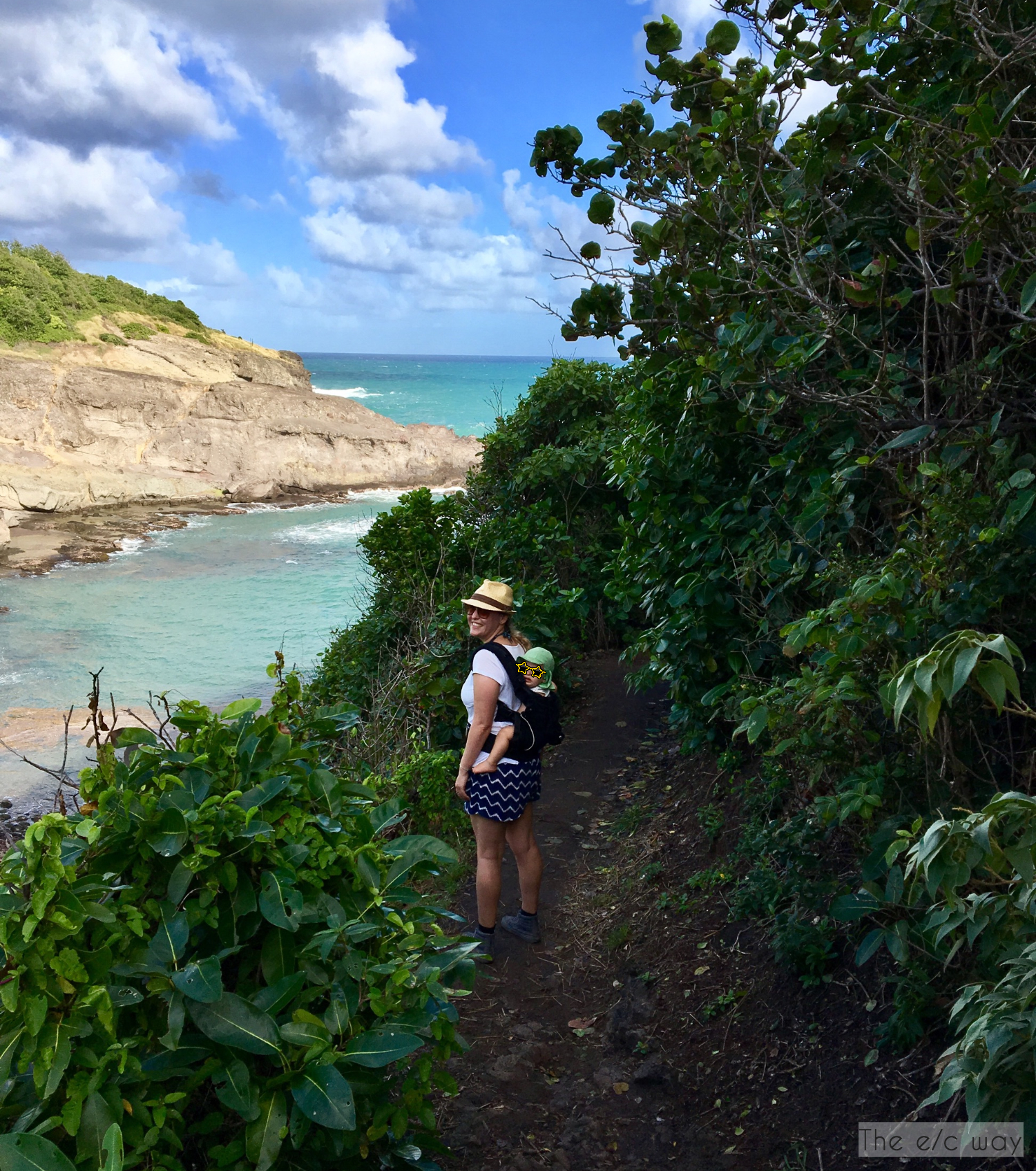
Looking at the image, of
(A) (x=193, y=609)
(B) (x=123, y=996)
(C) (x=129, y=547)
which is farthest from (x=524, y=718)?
(C) (x=129, y=547)

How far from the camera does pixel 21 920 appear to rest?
6.25 feet

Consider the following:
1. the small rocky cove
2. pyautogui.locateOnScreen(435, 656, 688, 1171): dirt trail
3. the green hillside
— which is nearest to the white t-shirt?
pyautogui.locateOnScreen(435, 656, 688, 1171): dirt trail

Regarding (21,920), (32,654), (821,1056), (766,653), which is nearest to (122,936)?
(21,920)

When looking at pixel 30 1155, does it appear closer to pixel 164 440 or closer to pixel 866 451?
pixel 866 451

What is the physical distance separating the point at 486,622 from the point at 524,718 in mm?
521

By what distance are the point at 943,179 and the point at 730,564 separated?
6.66 feet

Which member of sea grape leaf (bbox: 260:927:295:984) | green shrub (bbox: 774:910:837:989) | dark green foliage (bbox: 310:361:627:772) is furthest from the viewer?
dark green foliage (bbox: 310:361:627:772)

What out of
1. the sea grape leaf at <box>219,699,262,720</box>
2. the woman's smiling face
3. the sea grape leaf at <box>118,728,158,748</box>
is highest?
the woman's smiling face

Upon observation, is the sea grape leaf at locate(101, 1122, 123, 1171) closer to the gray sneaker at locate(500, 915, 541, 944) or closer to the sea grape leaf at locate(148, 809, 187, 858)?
the sea grape leaf at locate(148, 809, 187, 858)

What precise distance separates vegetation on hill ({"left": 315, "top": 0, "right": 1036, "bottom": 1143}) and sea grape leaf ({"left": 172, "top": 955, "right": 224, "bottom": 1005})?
4.98ft

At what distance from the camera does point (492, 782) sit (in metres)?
4.36

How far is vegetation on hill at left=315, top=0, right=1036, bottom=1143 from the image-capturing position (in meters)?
2.45

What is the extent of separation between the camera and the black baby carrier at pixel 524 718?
14.1 ft

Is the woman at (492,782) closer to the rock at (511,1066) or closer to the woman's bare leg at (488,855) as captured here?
the woman's bare leg at (488,855)
